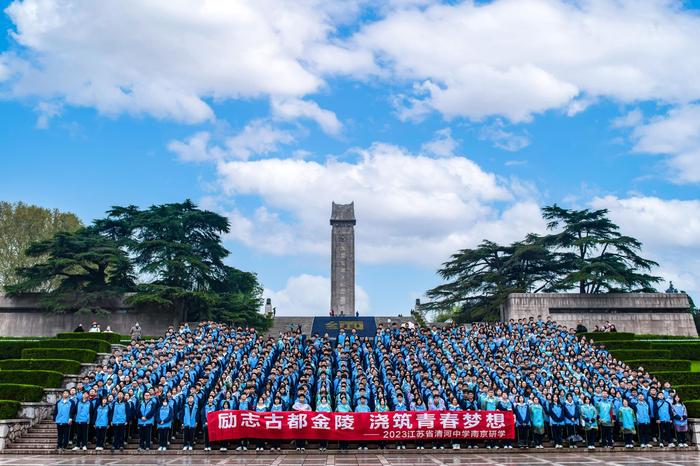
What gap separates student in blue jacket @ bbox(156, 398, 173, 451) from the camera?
14.8 m

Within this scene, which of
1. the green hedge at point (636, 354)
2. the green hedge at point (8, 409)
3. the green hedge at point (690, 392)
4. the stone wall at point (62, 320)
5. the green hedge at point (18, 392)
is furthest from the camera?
the stone wall at point (62, 320)

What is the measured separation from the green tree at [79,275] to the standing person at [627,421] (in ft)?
85.3

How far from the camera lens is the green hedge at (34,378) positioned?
17828mm

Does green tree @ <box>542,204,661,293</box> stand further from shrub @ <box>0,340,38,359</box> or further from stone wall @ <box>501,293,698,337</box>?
shrub @ <box>0,340,38,359</box>

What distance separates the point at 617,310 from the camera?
32844 millimetres

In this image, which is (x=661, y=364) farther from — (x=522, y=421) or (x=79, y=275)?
(x=79, y=275)

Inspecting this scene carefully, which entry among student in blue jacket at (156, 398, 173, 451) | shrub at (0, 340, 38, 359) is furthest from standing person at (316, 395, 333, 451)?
shrub at (0, 340, 38, 359)

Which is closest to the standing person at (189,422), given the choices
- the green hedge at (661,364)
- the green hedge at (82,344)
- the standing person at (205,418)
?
the standing person at (205,418)

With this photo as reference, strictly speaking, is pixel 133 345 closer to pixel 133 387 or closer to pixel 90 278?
pixel 133 387

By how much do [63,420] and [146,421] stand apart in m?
1.86

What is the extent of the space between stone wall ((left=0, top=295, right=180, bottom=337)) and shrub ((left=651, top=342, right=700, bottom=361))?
74.9 feet

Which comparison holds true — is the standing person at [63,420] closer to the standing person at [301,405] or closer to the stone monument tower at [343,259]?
the standing person at [301,405]

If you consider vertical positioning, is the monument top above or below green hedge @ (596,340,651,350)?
above

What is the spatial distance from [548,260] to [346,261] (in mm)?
14894
